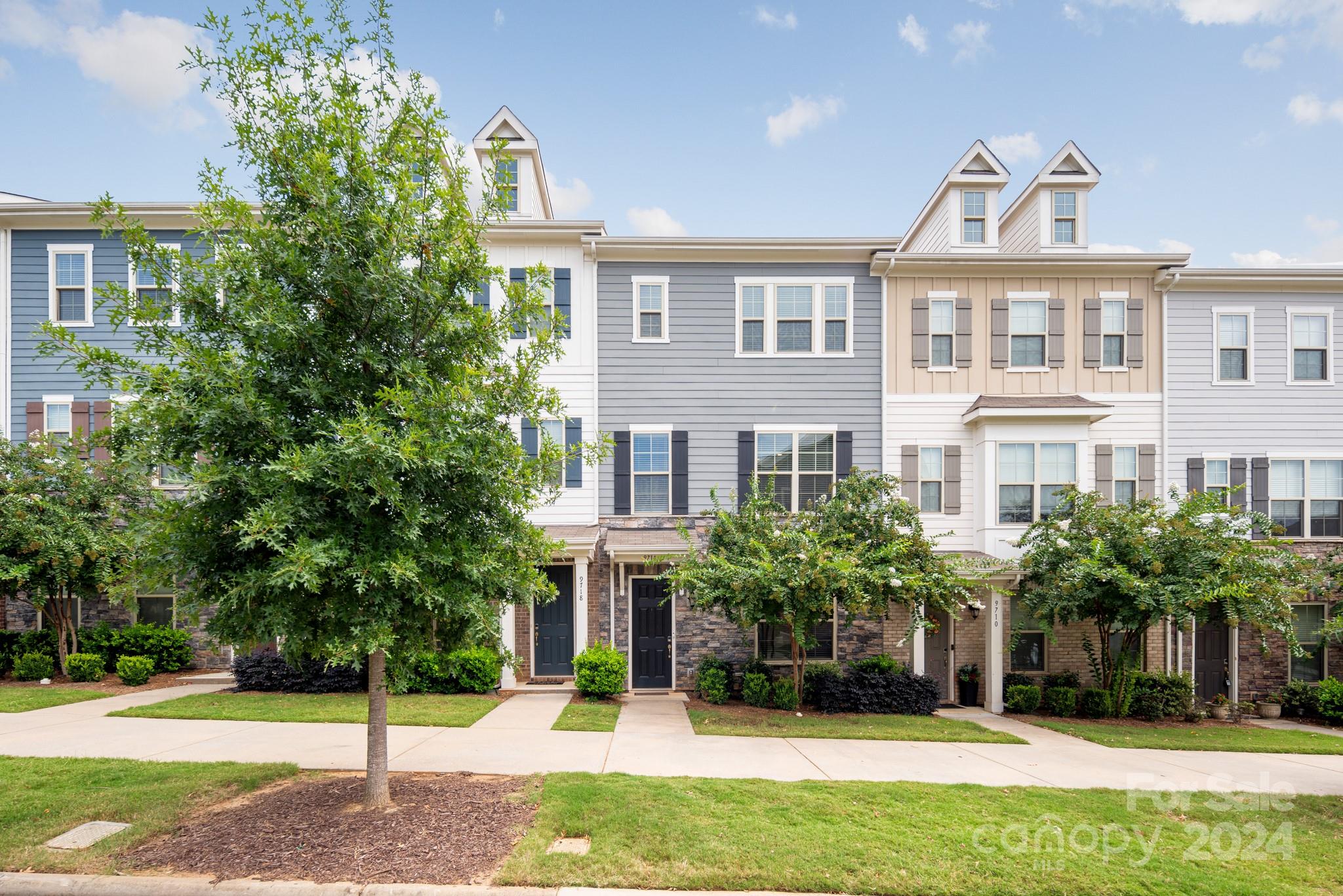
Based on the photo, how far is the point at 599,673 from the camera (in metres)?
12.1

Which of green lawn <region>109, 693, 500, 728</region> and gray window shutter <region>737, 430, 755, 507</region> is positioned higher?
gray window shutter <region>737, 430, 755, 507</region>

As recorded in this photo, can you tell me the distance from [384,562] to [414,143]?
12.0 ft

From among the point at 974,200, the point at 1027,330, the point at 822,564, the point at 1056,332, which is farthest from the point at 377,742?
the point at 974,200

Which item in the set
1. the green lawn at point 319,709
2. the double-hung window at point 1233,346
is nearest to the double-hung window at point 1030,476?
the double-hung window at point 1233,346

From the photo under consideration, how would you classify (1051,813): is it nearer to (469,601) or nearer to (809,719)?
(809,719)

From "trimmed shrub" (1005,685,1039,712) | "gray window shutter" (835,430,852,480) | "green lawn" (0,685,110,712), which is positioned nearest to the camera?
"green lawn" (0,685,110,712)

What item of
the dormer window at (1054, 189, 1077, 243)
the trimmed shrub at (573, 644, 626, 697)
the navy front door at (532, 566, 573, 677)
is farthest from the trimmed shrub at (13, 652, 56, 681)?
the dormer window at (1054, 189, 1077, 243)

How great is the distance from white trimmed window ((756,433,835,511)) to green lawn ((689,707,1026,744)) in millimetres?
4234

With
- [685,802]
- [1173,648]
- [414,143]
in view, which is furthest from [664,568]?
[1173,648]

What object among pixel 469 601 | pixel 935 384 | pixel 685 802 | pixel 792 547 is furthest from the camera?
pixel 935 384

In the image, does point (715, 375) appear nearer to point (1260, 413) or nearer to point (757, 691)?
point (757, 691)

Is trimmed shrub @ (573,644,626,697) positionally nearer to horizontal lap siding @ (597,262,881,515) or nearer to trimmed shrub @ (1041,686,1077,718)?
horizontal lap siding @ (597,262,881,515)

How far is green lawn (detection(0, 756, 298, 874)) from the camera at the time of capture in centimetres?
533

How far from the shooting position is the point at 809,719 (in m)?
11.3
